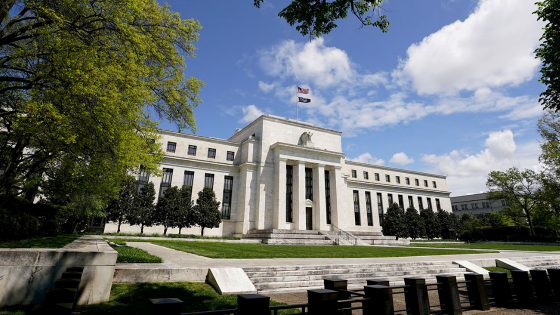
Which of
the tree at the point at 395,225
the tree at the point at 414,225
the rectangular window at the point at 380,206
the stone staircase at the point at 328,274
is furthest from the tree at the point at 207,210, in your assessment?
the rectangular window at the point at 380,206

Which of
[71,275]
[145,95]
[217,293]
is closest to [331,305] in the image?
[217,293]

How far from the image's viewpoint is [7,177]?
45.2ft

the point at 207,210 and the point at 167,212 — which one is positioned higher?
the point at 207,210

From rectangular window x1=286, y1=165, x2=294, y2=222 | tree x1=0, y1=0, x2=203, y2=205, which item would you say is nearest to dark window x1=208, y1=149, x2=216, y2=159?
rectangular window x1=286, y1=165, x2=294, y2=222

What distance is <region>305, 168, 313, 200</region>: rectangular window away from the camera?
43438 millimetres

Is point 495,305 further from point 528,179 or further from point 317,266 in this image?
point 528,179

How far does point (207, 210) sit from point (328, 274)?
27.8 meters

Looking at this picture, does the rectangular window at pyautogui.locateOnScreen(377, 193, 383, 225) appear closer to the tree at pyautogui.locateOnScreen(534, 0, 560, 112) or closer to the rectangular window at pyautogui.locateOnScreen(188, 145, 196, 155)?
the rectangular window at pyautogui.locateOnScreen(188, 145, 196, 155)

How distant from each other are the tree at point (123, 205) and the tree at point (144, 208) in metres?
0.52

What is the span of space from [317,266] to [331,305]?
688 cm

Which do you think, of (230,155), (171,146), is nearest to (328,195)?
(230,155)

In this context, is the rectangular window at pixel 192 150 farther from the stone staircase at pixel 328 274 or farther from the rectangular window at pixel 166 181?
the stone staircase at pixel 328 274

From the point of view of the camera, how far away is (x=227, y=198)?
4125 cm

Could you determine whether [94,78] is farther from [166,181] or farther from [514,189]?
[514,189]
